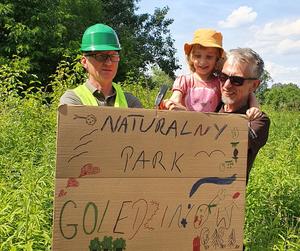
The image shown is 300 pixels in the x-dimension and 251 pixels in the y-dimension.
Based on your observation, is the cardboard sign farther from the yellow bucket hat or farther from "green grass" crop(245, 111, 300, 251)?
"green grass" crop(245, 111, 300, 251)

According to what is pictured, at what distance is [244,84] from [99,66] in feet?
2.51

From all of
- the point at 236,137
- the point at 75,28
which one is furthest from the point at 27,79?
the point at 236,137

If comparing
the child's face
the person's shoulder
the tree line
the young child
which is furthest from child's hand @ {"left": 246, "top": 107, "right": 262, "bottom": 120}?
the tree line

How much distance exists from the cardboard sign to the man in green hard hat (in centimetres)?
46

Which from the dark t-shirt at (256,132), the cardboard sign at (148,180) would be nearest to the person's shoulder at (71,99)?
the cardboard sign at (148,180)

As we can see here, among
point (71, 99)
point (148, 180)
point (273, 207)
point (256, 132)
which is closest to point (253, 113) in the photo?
point (256, 132)

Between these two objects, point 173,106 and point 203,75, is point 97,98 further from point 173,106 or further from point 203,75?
point 203,75

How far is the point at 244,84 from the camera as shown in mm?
2432

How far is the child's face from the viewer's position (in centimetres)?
269

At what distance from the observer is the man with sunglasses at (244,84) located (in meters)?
2.42

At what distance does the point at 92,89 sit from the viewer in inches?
98.2

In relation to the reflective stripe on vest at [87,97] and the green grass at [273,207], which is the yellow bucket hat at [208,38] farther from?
the green grass at [273,207]

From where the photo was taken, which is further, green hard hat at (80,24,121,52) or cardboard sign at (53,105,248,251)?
green hard hat at (80,24,121,52)

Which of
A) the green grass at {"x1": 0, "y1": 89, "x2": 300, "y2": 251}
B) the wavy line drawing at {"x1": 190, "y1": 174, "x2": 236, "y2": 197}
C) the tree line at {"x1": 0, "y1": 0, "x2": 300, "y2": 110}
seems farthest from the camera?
the tree line at {"x1": 0, "y1": 0, "x2": 300, "y2": 110}
